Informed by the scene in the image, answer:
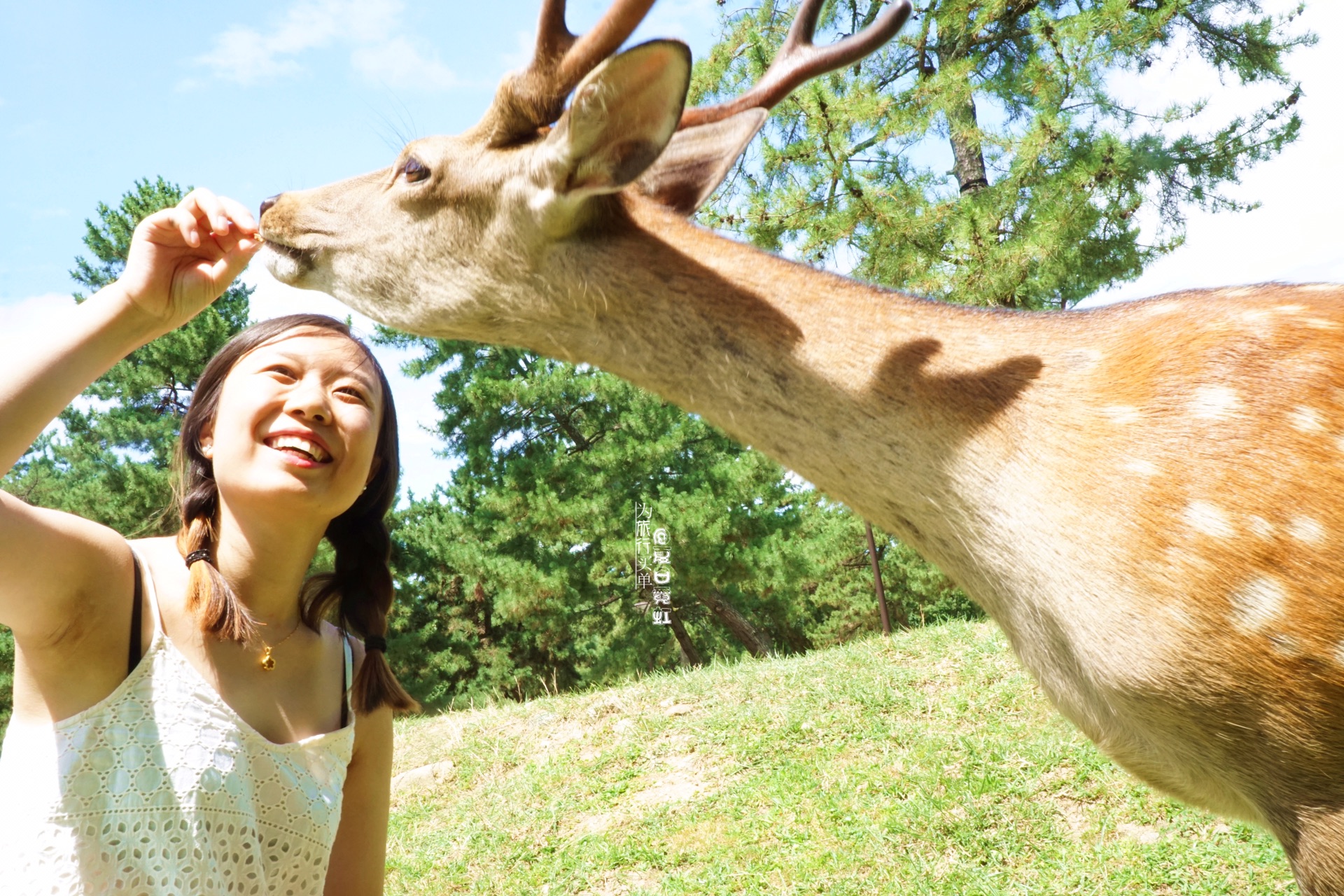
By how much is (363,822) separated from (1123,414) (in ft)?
6.23

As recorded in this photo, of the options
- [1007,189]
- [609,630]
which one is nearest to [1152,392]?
[1007,189]

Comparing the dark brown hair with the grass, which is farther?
the grass

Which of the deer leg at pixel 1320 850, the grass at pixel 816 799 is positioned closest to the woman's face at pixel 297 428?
the deer leg at pixel 1320 850

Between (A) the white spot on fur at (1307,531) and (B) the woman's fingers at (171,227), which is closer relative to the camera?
(A) the white spot on fur at (1307,531)

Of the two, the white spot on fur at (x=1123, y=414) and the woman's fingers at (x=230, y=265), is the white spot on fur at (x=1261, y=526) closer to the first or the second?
the white spot on fur at (x=1123, y=414)

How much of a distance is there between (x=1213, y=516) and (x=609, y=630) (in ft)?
72.3

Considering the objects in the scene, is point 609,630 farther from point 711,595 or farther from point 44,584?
point 44,584

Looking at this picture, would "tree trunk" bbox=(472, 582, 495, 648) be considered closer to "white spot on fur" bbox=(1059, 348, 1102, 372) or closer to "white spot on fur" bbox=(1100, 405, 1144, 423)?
"white spot on fur" bbox=(1059, 348, 1102, 372)

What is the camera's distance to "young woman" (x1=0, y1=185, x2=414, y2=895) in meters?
1.79

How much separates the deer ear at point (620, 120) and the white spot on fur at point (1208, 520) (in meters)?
1.24

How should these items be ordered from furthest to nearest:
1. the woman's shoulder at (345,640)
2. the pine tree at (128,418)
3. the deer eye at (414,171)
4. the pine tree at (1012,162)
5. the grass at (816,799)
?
1. the pine tree at (128,418)
2. the pine tree at (1012,162)
3. the grass at (816,799)
4. the deer eye at (414,171)
5. the woman's shoulder at (345,640)

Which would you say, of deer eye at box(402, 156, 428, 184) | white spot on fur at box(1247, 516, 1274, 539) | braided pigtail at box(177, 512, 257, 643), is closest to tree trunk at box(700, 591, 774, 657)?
deer eye at box(402, 156, 428, 184)

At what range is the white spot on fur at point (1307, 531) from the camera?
1.76 meters

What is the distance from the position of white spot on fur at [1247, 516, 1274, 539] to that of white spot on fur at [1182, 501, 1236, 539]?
32 millimetres
